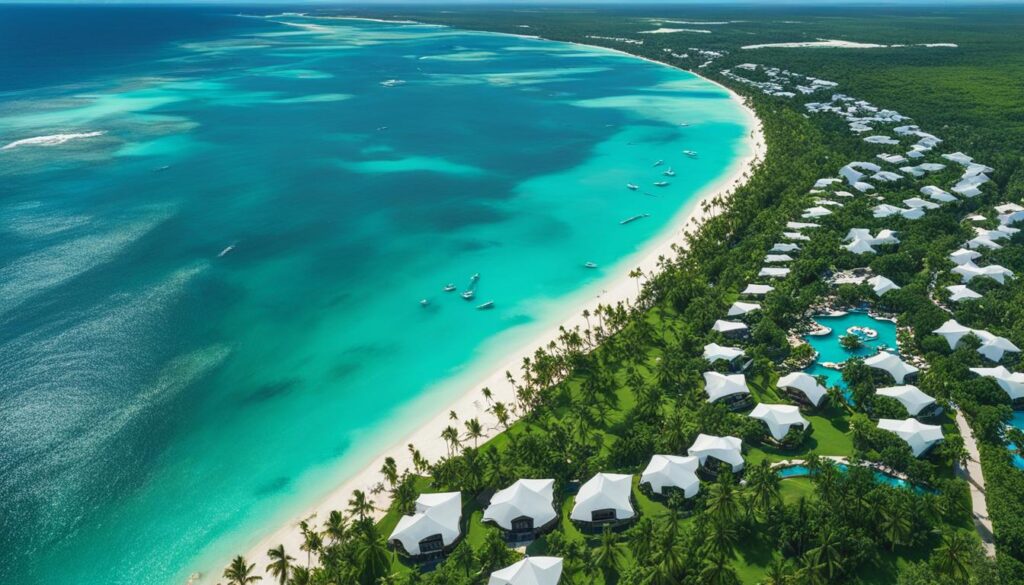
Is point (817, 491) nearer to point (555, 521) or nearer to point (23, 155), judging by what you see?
point (555, 521)

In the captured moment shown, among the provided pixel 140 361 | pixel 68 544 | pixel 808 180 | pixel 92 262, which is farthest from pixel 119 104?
pixel 808 180

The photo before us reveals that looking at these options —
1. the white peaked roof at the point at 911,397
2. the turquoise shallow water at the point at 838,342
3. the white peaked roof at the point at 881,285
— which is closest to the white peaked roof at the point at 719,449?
the white peaked roof at the point at 911,397

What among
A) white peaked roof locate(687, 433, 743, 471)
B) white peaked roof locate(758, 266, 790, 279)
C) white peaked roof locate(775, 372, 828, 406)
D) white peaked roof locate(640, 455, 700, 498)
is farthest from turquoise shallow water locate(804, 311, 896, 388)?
white peaked roof locate(640, 455, 700, 498)

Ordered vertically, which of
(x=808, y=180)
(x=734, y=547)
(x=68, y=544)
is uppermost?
(x=808, y=180)

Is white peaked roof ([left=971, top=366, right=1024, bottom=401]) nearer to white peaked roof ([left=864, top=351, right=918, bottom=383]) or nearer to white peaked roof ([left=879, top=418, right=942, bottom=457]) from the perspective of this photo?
white peaked roof ([left=864, top=351, right=918, bottom=383])

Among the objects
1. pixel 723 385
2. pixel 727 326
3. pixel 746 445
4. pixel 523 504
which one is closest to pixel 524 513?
pixel 523 504
